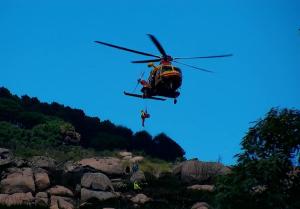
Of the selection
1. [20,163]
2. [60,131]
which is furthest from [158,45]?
[60,131]

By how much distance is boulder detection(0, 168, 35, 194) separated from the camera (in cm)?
4224

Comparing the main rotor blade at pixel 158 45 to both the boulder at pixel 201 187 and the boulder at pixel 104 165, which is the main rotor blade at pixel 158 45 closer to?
the boulder at pixel 201 187

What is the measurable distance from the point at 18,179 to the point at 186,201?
1321 centimetres

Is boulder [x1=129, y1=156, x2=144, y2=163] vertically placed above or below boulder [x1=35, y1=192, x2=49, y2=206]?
above

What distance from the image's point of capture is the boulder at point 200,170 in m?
53.8

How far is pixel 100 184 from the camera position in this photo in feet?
150

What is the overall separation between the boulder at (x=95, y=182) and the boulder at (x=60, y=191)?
1.91 meters

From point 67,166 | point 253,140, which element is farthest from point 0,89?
point 253,140

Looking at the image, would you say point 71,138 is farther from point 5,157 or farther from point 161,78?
point 161,78

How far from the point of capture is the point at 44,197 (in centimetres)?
4094

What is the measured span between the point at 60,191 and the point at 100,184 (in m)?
3.64

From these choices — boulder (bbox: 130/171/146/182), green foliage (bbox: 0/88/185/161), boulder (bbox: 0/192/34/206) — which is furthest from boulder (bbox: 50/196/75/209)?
green foliage (bbox: 0/88/185/161)

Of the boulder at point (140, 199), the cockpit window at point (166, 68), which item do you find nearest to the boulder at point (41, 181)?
the boulder at point (140, 199)

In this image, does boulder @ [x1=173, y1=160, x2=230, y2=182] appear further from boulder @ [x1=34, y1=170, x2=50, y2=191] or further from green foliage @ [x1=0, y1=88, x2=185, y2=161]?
green foliage @ [x1=0, y1=88, x2=185, y2=161]
